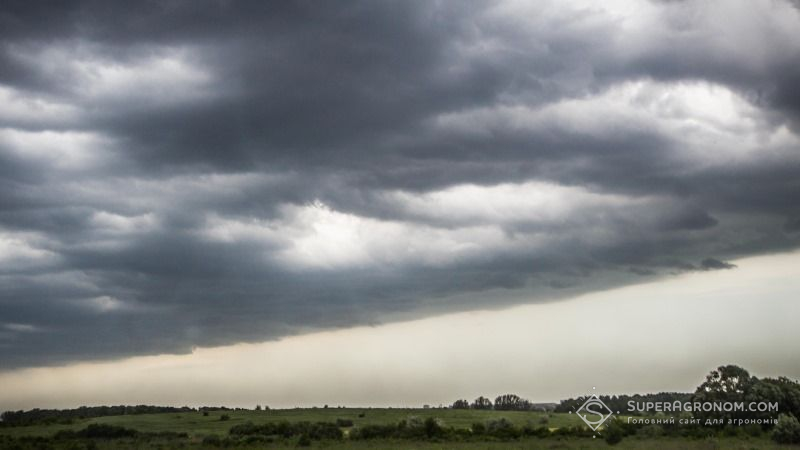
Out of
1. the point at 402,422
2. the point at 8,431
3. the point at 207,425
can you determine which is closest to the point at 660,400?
the point at 402,422

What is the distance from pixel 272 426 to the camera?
104 meters

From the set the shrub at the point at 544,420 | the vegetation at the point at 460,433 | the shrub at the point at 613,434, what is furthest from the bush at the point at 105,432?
the shrub at the point at 613,434

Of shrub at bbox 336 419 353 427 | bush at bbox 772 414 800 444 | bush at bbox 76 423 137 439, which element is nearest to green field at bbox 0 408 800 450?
bush at bbox 772 414 800 444

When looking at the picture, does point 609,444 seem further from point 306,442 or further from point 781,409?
point 306,442

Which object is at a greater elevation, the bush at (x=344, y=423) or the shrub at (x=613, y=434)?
the shrub at (x=613, y=434)

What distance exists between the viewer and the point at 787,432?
6838 cm

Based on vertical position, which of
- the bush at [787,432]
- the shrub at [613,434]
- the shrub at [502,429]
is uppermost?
the bush at [787,432]

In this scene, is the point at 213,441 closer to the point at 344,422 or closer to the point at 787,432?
the point at 344,422

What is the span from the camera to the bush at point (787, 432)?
67875 mm

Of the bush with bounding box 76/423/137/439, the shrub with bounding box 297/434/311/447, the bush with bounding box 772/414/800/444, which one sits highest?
the bush with bounding box 772/414/800/444

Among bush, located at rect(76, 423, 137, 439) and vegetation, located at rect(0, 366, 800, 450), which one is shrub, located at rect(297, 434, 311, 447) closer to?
vegetation, located at rect(0, 366, 800, 450)

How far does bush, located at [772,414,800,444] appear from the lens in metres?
67.9

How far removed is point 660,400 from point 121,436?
2751 inches

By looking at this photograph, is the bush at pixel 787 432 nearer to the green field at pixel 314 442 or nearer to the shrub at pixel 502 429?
the green field at pixel 314 442
